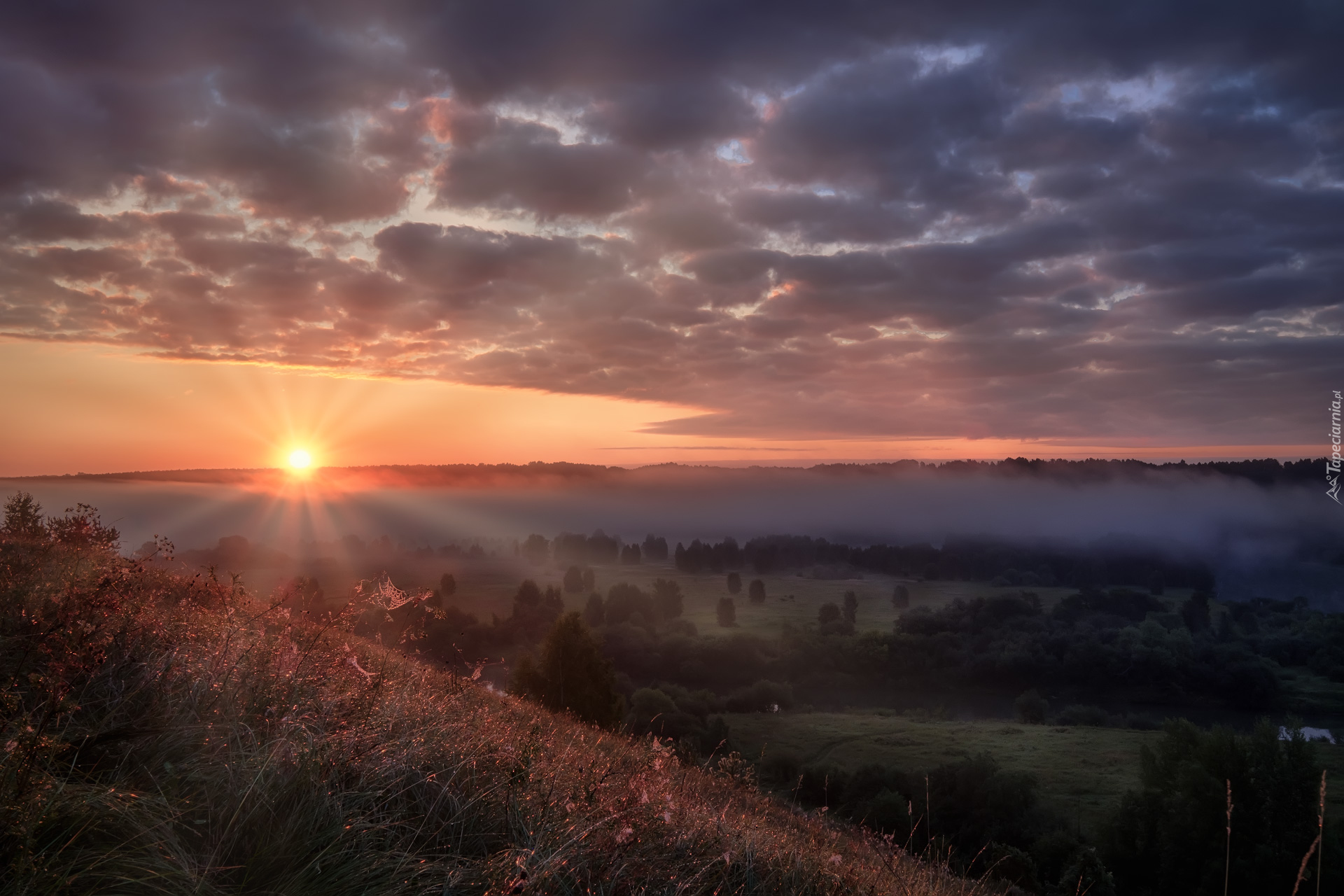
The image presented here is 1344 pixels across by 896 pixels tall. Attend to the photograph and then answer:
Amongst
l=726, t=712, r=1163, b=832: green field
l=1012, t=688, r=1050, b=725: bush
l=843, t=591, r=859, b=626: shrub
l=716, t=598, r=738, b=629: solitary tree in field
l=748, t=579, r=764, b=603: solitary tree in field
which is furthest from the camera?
l=748, t=579, r=764, b=603: solitary tree in field

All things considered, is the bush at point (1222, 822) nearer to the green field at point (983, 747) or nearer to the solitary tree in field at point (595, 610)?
the green field at point (983, 747)

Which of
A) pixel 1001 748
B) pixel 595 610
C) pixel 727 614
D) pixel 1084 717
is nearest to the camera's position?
pixel 1001 748

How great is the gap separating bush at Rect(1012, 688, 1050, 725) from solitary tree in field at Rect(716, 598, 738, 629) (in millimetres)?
53449

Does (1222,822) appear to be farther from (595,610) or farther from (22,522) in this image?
(595,610)

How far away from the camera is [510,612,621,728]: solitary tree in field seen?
3684cm

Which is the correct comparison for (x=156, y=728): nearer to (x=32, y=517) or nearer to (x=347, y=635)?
(x=347, y=635)

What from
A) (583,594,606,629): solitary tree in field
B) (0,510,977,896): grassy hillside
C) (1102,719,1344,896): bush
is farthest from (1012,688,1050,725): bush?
(0,510,977,896): grassy hillside

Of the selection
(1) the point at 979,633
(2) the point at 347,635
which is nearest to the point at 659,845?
(2) the point at 347,635

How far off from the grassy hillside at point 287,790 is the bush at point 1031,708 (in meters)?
115

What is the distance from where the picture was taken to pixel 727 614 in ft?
477

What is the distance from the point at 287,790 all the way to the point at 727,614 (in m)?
146

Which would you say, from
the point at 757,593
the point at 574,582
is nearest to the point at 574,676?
the point at 574,582

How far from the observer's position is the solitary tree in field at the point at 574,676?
121 feet

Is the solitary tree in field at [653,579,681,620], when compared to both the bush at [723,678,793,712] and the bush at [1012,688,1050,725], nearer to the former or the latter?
the bush at [723,678,793,712]
